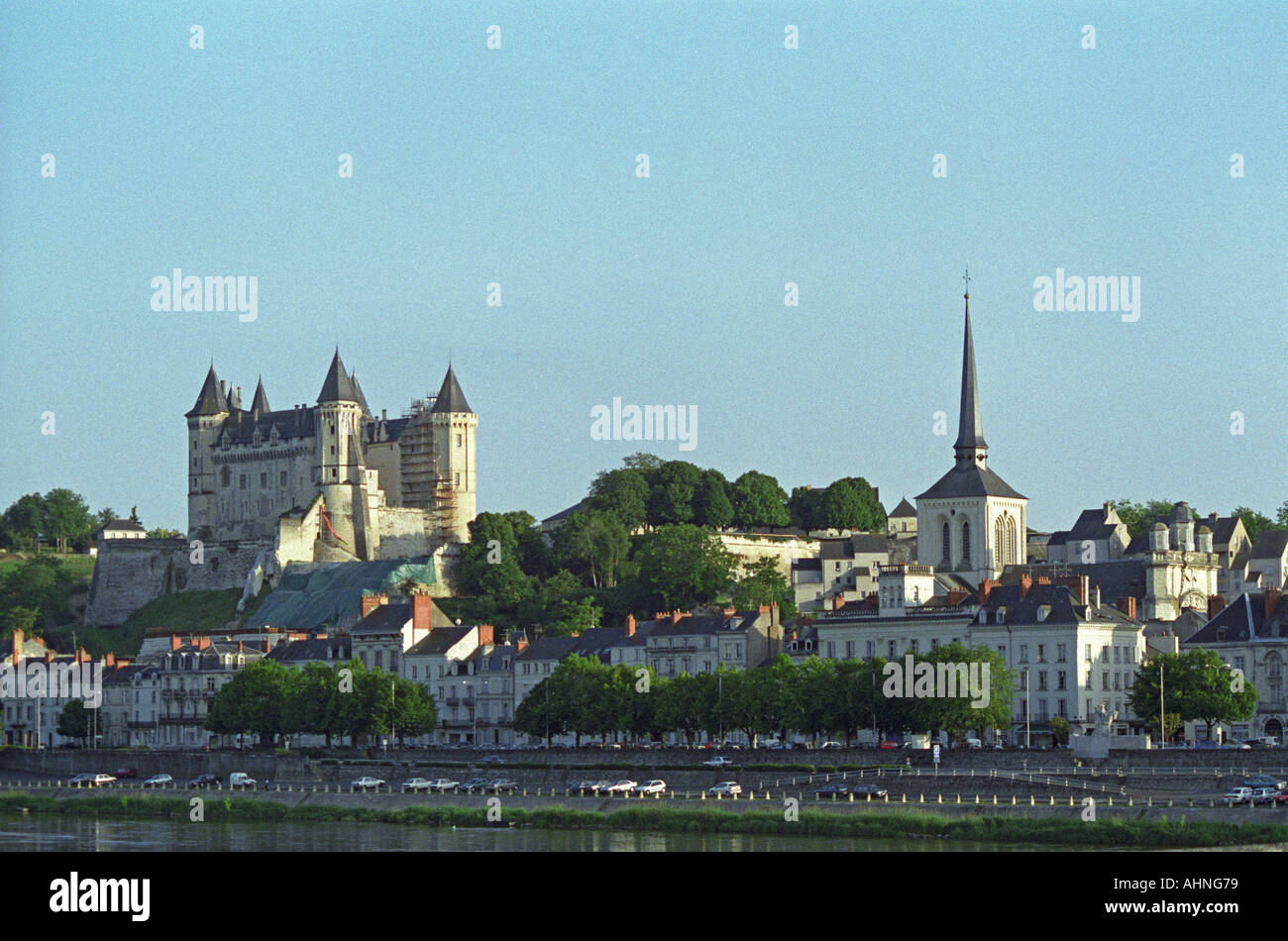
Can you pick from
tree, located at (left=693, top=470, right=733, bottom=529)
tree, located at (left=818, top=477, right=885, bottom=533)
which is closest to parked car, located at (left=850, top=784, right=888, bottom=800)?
tree, located at (left=693, top=470, right=733, bottom=529)

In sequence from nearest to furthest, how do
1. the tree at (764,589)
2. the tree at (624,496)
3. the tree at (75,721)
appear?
the tree at (75,721) < the tree at (764,589) < the tree at (624,496)

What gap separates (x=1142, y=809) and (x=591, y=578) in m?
A: 73.1

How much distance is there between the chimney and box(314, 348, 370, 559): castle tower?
33.0 meters

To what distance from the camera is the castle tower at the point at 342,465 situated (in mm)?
135000

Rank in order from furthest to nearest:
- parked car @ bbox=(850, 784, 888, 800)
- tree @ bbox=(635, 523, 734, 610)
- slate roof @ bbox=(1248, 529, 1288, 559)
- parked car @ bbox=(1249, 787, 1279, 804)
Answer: tree @ bbox=(635, 523, 734, 610) → slate roof @ bbox=(1248, 529, 1288, 559) → parked car @ bbox=(850, 784, 888, 800) → parked car @ bbox=(1249, 787, 1279, 804)

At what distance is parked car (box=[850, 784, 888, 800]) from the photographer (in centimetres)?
6359

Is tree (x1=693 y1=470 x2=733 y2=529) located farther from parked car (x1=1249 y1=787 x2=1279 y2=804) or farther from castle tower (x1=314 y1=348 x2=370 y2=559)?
parked car (x1=1249 y1=787 x2=1279 y2=804)

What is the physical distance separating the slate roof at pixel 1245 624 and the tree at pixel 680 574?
37.3 metres

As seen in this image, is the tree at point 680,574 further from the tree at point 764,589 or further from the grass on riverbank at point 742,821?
the grass on riverbank at point 742,821

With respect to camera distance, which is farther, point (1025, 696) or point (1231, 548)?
point (1231, 548)

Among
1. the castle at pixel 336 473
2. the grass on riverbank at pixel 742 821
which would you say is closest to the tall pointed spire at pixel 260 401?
the castle at pixel 336 473
